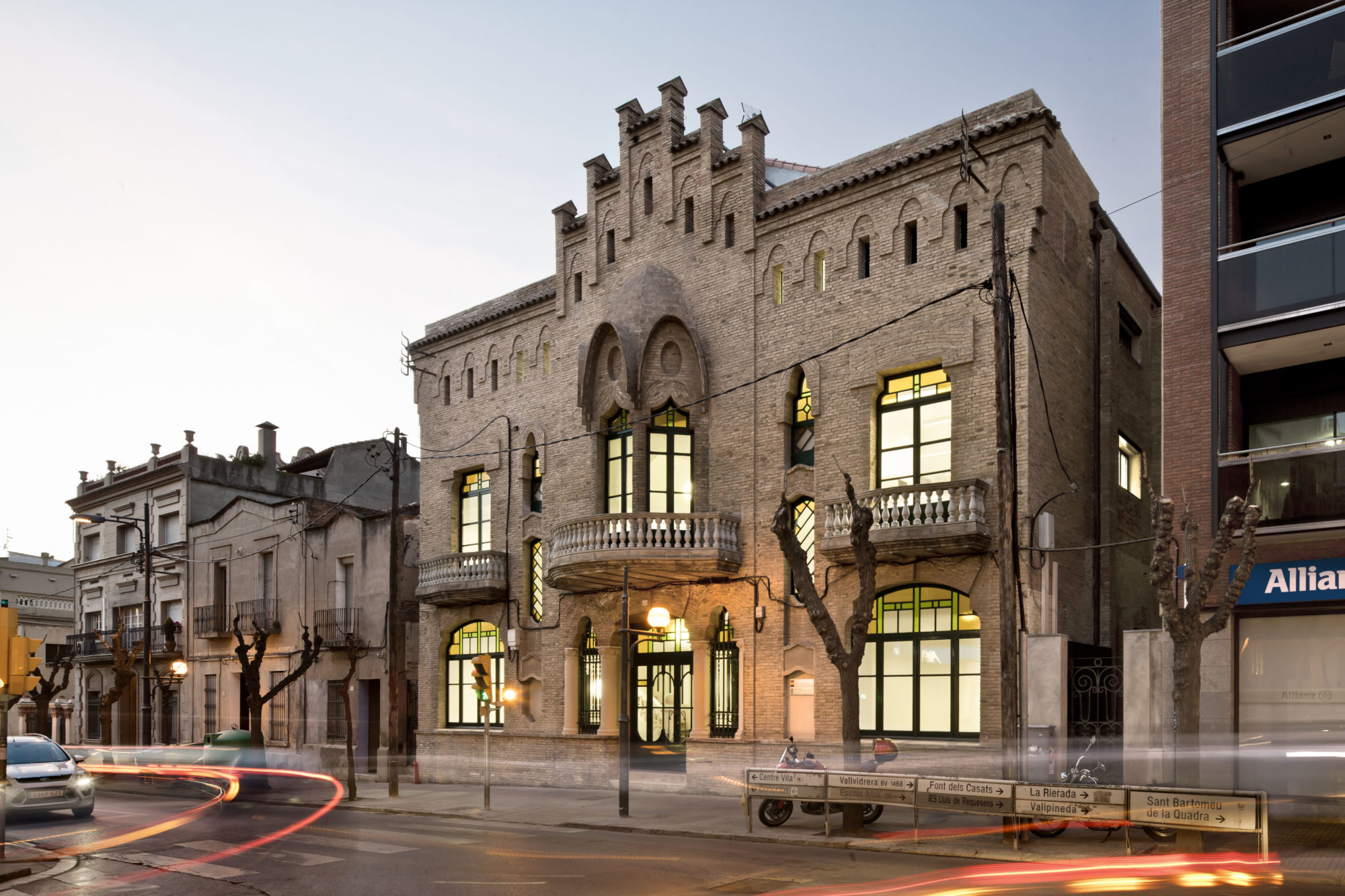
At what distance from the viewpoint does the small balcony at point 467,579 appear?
29.7 meters

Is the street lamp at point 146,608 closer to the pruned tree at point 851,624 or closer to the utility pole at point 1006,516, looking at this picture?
the pruned tree at point 851,624

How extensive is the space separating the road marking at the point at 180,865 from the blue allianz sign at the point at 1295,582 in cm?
1465

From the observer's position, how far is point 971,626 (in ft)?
70.8

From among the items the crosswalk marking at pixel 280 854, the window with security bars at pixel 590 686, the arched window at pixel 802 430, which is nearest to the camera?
the crosswalk marking at pixel 280 854

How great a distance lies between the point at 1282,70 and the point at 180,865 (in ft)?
66.3

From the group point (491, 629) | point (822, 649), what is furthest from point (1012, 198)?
point (491, 629)

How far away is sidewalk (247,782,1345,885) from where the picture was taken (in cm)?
1440

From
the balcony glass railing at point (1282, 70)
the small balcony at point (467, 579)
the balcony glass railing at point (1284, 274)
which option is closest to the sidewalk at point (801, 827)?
the small balcony at point (467, 579)

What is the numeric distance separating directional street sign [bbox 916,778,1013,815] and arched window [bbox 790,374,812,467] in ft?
32.0

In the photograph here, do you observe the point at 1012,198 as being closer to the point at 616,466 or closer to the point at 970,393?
the point at 970,393

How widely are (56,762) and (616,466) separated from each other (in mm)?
13022

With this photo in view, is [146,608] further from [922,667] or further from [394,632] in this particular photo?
[922,667]

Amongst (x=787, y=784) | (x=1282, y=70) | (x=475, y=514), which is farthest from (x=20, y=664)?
(x=1282, y=70)

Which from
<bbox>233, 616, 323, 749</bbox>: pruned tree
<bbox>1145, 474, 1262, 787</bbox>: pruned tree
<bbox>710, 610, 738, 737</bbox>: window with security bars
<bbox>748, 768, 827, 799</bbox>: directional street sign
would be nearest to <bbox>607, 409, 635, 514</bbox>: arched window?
<bbox>710, 610, 738, 737</bbox>: window with security bars
